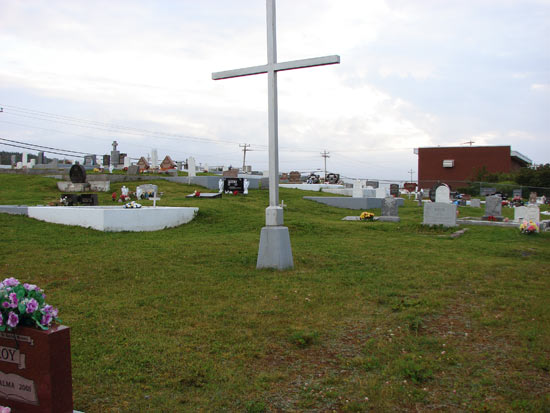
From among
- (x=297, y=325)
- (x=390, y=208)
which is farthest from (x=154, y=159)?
(x=297, y=325)

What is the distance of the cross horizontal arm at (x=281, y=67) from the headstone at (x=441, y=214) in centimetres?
898

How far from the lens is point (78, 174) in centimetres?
2025

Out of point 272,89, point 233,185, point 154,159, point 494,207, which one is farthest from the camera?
point 154,159

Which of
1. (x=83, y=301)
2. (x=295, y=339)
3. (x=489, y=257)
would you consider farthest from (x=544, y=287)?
(x=83, y=301)

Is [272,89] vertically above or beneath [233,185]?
above

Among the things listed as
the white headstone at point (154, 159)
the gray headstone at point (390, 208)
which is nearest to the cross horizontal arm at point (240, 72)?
the gray headstone at point (390, 208)

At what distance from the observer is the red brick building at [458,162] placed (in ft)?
173

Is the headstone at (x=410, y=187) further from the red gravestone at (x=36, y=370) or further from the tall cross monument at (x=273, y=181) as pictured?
the red gravestone at (x=36, y=370)

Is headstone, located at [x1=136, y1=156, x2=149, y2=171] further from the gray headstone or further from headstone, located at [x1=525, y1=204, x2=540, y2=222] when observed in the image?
headstone, located at [x1=525, y1=204, x2=540, y2=222]

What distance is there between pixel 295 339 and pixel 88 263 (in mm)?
4559

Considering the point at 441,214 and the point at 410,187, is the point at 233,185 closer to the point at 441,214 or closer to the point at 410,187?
the point at 441,214

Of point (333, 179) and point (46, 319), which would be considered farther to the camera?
point (333, 179)

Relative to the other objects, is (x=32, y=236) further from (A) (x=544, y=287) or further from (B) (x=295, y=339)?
(A) (x=544, y=287)

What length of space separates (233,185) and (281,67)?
1485 centimetres
